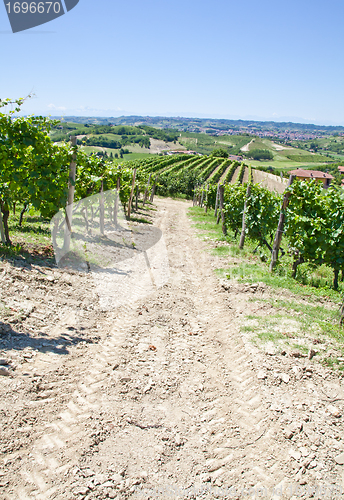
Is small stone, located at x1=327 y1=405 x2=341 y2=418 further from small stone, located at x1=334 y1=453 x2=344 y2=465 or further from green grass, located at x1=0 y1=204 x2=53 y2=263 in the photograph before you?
green grass, located at x1=0 y1=204 x2=53 y2=263

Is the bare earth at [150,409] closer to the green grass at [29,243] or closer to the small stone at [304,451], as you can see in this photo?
the small stone at [304,451]

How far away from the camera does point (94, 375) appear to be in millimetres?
3756

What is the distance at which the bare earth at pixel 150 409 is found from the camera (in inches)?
101

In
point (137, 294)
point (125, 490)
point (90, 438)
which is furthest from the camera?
point (137, 294)

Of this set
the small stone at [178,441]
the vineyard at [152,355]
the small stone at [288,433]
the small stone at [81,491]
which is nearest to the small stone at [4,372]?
the vineyard at [152,355]

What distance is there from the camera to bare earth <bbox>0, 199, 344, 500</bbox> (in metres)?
2.57

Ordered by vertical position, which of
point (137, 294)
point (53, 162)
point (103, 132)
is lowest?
point (137, 294)

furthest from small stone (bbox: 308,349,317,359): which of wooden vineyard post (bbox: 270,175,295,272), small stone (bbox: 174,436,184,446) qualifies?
wooden vineyard post (bbox: 270,175,295,272)

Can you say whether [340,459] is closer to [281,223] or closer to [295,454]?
[295,454]

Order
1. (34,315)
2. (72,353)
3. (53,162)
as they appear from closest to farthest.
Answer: (72,353), (34,315), (53,162)

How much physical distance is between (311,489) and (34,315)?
4.05m

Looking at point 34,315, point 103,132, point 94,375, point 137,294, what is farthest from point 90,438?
point 103,132

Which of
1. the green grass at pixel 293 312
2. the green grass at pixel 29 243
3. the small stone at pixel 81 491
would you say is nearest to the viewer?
the small stone at pixel 81 491

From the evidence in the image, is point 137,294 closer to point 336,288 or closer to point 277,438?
point 277,438
